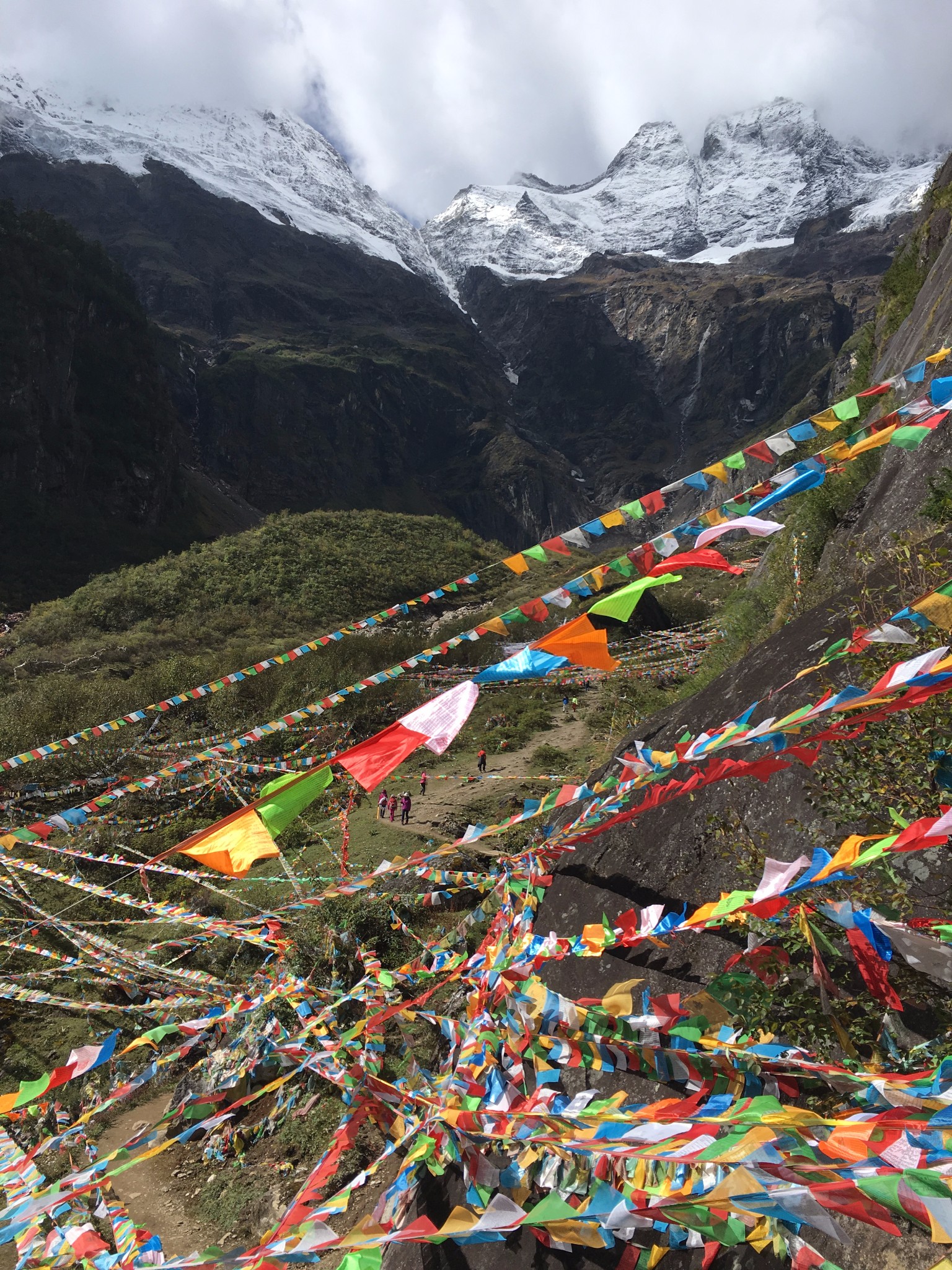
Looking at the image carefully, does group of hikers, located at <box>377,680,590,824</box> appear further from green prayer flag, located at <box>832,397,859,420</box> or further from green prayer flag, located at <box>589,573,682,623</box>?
green prayer flag, located at <box>832,397,859,420</box>

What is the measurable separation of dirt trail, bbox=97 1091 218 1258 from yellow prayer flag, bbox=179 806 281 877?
3979 millimetres

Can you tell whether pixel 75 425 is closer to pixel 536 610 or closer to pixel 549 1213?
pixel 536 610

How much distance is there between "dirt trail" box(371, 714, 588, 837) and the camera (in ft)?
48.5

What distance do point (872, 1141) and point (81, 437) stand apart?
69.0m

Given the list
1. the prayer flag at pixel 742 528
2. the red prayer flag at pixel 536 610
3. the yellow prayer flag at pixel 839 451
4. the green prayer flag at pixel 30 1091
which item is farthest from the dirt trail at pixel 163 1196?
the yellow prayer flag at pixel 839 451

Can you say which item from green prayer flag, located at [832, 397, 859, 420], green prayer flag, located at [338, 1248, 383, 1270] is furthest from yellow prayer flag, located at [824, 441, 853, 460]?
green prayer flag, located at [338, 1248, 383, 1270]

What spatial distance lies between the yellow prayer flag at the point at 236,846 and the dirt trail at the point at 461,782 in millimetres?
8874

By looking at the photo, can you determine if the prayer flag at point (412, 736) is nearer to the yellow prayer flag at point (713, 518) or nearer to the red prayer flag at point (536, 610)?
the red prayer flag at point (536, 610)

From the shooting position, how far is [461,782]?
57.0 feet

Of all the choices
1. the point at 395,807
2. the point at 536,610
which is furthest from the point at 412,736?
the point at 395,807

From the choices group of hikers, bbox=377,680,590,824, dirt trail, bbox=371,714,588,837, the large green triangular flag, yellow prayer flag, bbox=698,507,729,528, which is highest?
yellow prayer flag, bbox=698,507,729,528

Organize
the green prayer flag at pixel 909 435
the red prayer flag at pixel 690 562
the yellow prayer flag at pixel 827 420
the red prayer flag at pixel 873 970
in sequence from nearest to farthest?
1. the red prayer flag at pixel 873 970
2. the green prayer flag at pixel 909 435
3. the red prayer flag at pixel 690 562
4. the yellow prayer flag at pixel 827 420

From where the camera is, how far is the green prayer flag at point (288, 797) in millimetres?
3943

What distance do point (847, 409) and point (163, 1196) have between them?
8892 mm
